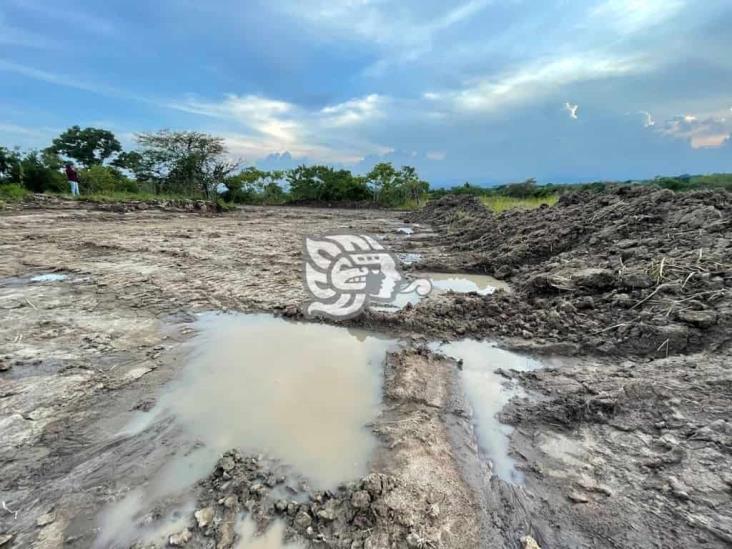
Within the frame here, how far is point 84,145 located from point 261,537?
1326 inches

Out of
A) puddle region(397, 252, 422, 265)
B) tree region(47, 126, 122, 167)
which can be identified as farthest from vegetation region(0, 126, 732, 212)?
puddle region(397, 252, 422, 265)

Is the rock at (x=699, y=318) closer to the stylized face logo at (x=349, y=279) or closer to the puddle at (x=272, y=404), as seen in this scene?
the puddle at (x=272, y=404)

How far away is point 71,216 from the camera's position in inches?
438

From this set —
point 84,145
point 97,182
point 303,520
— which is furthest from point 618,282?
point 84,145

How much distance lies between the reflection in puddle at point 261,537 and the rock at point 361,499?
295mm

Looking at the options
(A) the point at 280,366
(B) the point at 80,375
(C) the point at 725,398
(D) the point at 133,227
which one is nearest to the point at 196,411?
(A) the point at 280,366

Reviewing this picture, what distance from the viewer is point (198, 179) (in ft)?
79.7

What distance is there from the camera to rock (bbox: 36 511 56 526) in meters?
1.66

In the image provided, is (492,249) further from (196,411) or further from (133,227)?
(133,227)

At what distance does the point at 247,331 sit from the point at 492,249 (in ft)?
17.8

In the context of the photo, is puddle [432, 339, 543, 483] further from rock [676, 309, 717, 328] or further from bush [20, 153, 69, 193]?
bush [20, 153, 69, 193]

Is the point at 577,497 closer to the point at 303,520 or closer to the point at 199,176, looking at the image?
the point at 303,520

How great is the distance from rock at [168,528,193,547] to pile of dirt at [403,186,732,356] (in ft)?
9.21

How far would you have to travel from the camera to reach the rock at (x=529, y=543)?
5.10 feet
